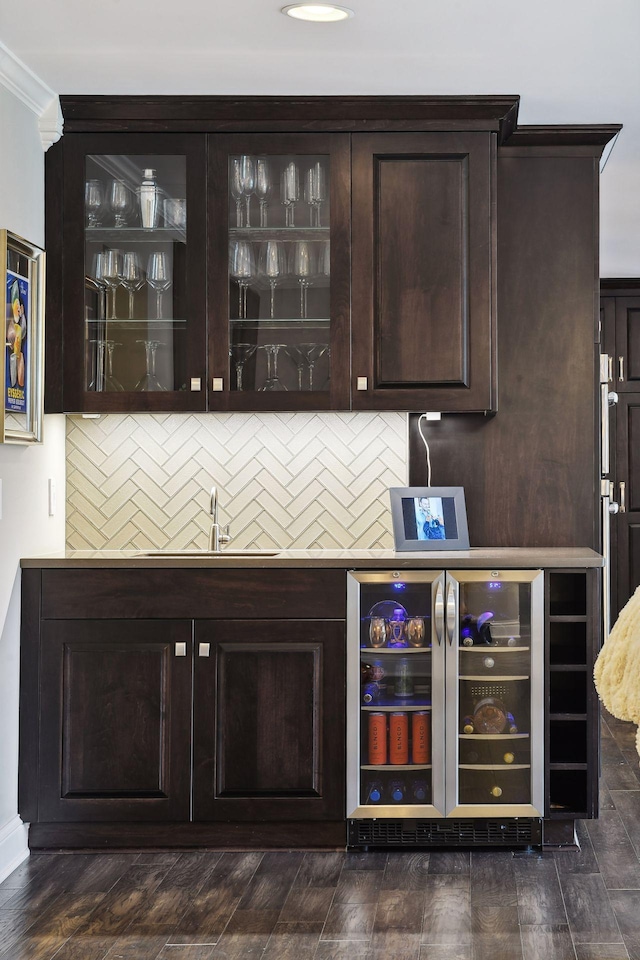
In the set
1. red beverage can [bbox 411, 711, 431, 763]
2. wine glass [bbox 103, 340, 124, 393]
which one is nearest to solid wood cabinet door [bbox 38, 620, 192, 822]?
red beverage can [bbox 411, 711, 431, 763]

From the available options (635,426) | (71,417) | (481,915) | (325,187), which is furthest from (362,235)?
(635,426)

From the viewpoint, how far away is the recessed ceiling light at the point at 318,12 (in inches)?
109

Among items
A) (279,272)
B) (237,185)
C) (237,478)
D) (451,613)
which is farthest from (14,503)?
(451,613)

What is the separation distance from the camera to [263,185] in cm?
358

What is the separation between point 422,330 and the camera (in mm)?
3580

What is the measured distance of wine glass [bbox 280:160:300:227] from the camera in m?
3.58

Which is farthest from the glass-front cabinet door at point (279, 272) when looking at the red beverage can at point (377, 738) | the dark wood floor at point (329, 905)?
the dark wood floor at point (329, 905)

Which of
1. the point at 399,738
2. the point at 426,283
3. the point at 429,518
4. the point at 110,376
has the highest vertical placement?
the point at 426,283

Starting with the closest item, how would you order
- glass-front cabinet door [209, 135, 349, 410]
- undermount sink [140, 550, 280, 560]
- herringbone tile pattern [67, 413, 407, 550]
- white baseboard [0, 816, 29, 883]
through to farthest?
white baseboard [0, 816, 29, 883] → glass-front cabinet door [209, 135, 349, 410] → undermount sink [140, 550, 280, 560] → herringbone tile pattern [67, 413, 407, 550]

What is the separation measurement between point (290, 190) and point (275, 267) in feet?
0.91

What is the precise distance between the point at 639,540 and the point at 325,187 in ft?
14.6

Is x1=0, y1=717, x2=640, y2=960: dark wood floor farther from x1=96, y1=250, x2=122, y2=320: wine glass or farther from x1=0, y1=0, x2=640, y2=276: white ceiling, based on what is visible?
x1=0, y1=0, x2=640, y2=276: white ceiling

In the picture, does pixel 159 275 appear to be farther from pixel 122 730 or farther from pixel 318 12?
pixel 122 730

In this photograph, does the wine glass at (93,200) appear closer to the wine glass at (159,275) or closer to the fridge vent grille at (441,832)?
the wine glass at (159,275)
